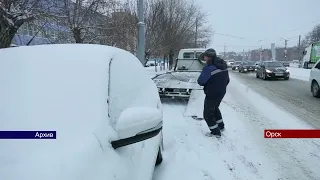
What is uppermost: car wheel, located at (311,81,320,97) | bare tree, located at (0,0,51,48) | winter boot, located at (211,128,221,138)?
bare tree, located at (0,0,51,48)

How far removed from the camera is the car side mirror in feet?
6.19

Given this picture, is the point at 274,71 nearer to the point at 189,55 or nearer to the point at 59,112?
the point at 189,55

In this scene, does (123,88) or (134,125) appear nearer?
(134,125)

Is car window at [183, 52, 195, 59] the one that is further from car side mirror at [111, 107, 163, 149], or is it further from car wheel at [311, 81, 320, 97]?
car side mirror at [111, 107, 163, 149]

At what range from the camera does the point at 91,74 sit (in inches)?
87.0

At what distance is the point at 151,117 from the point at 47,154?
825 millimetres

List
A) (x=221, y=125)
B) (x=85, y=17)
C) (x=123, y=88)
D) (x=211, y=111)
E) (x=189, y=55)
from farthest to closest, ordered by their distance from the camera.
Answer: (x=189, y=55) < (x=85, y=17) < (x=221, y=125) < (x=211, y=111) < (x=123, y=88)

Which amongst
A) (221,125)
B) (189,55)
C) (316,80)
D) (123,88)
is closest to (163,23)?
(189,55)

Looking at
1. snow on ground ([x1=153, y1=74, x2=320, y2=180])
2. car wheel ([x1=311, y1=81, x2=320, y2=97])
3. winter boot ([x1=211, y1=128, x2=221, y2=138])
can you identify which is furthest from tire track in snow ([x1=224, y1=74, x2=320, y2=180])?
car wheel ([x1=311, y1=81, x2=320, y2=97])

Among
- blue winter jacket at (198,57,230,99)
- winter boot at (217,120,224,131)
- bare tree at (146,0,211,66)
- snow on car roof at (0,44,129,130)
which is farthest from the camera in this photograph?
bare tree at (146,0,211,66)

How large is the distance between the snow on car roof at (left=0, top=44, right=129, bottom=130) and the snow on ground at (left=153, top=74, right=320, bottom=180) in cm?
186

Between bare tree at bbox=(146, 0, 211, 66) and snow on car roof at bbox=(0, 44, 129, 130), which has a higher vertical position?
bare tree at bbox=(146, 0, 211, 66)

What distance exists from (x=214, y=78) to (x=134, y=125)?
3.47 meters

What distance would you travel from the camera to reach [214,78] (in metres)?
5.15
